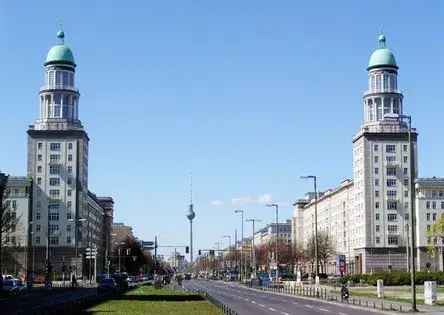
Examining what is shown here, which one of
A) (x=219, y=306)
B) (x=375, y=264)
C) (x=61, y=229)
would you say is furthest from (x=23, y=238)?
(x=219, y=306)

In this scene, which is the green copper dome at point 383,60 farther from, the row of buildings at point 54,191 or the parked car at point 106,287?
the parked car at point 106,287

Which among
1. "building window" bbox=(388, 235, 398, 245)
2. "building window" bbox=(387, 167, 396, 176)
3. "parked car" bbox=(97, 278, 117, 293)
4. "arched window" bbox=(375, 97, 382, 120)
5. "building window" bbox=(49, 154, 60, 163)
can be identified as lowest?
"parked car" bbox=(97, 278, 117, 293)

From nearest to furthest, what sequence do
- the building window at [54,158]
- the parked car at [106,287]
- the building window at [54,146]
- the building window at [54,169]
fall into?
the parked car at [106,287] → the building window at [54,169] → the building window at [54,158] → the building window at [54,146]

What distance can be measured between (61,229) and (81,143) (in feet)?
63.8

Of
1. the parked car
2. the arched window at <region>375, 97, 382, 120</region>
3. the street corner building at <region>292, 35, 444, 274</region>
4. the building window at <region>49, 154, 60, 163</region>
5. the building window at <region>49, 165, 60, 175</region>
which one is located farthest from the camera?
the arched window at <region>375, 97, 382, 120</region>

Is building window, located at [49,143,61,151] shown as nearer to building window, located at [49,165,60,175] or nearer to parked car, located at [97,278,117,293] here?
building window, located at [49,165,60,175]

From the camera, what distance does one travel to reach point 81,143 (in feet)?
655

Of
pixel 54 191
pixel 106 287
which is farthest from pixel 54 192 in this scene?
pixel 106 287

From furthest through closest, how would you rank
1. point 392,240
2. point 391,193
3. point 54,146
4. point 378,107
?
point 378,107 → point 54,146 → point 391,193 → point 392,240

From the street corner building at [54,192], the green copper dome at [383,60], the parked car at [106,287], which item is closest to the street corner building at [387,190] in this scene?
the green copper dome at [383,60]

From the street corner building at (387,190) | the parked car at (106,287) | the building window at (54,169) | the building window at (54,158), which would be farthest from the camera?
the building window at (54,158)

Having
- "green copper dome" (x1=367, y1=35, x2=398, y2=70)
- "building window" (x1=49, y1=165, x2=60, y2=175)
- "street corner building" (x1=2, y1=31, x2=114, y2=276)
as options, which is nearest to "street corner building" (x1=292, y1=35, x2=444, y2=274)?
"green copper dome" (x1=367, y1=35, x2=398, y2=70)

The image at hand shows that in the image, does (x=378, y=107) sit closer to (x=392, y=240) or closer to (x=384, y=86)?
(x=384, y=86)

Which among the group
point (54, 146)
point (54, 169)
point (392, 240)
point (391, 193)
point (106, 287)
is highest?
point (54, 146)
